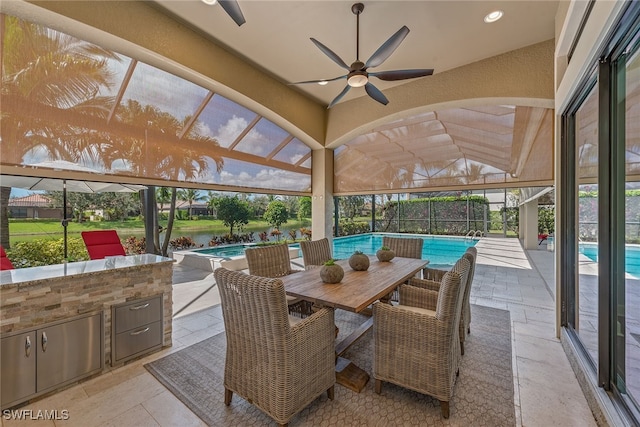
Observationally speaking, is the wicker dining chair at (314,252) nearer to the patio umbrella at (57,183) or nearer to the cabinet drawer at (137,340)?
the cabinet drawer at (137,340)

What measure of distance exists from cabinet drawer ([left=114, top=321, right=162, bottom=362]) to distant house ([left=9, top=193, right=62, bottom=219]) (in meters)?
2.45

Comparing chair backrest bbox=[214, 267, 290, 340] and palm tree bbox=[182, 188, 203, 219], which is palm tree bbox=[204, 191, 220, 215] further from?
chair backrest bbox=[214, 267, 290, 340]

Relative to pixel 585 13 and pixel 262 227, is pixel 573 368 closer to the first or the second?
pixel 585 13

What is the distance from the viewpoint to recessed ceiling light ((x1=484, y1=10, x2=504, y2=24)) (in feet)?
10.2

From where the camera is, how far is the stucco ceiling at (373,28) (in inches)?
120

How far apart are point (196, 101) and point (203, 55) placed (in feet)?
2.11

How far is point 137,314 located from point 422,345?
8.64ft

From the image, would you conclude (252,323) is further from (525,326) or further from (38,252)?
(38,252)

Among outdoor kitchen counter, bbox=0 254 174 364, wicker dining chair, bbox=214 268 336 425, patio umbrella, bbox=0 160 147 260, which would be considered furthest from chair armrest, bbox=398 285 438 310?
patio umbrella, bbox=0 160 147 260

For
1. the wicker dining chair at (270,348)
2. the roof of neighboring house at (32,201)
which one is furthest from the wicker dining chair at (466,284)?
the roof of neighboring house at (32,201)

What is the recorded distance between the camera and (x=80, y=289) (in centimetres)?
228

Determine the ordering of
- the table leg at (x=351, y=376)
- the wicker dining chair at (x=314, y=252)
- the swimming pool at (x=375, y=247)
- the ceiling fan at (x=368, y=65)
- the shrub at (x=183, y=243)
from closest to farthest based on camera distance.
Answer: the table leg at (x=351, y=376) → the ceiling fan at (x=368, y=65) → the wicker dining chair at (x=314, y=252) → the shrub at (x=183, y=243) → the swimming pool at (x=375, y=247)

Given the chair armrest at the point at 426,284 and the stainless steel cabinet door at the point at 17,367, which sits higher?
the chair armrest at the point at 426,284

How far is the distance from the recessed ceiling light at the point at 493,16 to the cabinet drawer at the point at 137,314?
494cm
